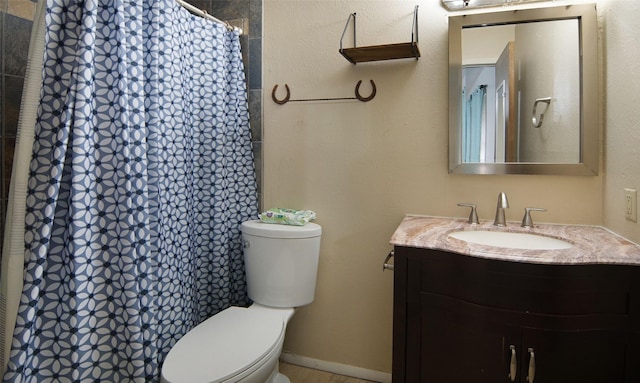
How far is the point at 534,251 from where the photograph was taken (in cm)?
117

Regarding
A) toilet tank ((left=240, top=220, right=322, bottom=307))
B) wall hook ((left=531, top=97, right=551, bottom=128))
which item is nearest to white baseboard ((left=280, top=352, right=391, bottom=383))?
toilet tank ((left=240, top=220, right=322, bottom=307))

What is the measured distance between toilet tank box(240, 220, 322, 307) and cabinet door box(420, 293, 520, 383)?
0.67 meters

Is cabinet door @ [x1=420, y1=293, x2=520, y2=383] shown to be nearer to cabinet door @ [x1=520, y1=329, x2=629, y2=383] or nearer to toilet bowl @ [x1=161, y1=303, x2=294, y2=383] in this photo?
cabinet door @ [x1=520, y1=329, x2=629, y2=383]

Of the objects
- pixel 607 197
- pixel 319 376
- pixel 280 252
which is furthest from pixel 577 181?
pixel 319 376

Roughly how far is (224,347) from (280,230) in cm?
58

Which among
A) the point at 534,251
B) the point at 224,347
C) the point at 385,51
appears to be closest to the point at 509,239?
the point at 534,251

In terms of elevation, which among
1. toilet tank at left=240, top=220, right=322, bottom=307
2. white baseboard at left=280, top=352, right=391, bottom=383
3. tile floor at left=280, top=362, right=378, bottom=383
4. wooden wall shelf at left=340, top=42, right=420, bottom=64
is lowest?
tile floor at left=280, top=362, right=378, bottom=383

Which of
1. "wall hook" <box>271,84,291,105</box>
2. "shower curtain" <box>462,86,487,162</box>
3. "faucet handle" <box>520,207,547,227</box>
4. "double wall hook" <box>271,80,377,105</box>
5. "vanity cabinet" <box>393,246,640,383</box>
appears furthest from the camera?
"wall hook" <box>271,84,291,105</box>

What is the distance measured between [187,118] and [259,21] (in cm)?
75

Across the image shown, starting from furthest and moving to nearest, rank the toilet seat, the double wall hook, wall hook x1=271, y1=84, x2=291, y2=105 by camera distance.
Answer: wall hook x1=271, y1=84, x2=291, y2=105, the double wall hook, the toilet seat

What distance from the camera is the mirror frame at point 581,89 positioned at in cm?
150

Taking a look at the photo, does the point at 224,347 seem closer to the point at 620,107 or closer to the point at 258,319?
the point at 258,319

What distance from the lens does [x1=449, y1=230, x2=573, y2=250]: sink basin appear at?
56.5 inches

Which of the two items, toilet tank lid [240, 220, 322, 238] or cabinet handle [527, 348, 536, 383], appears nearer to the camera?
cabinet handle [527, 348, 536, 383]
